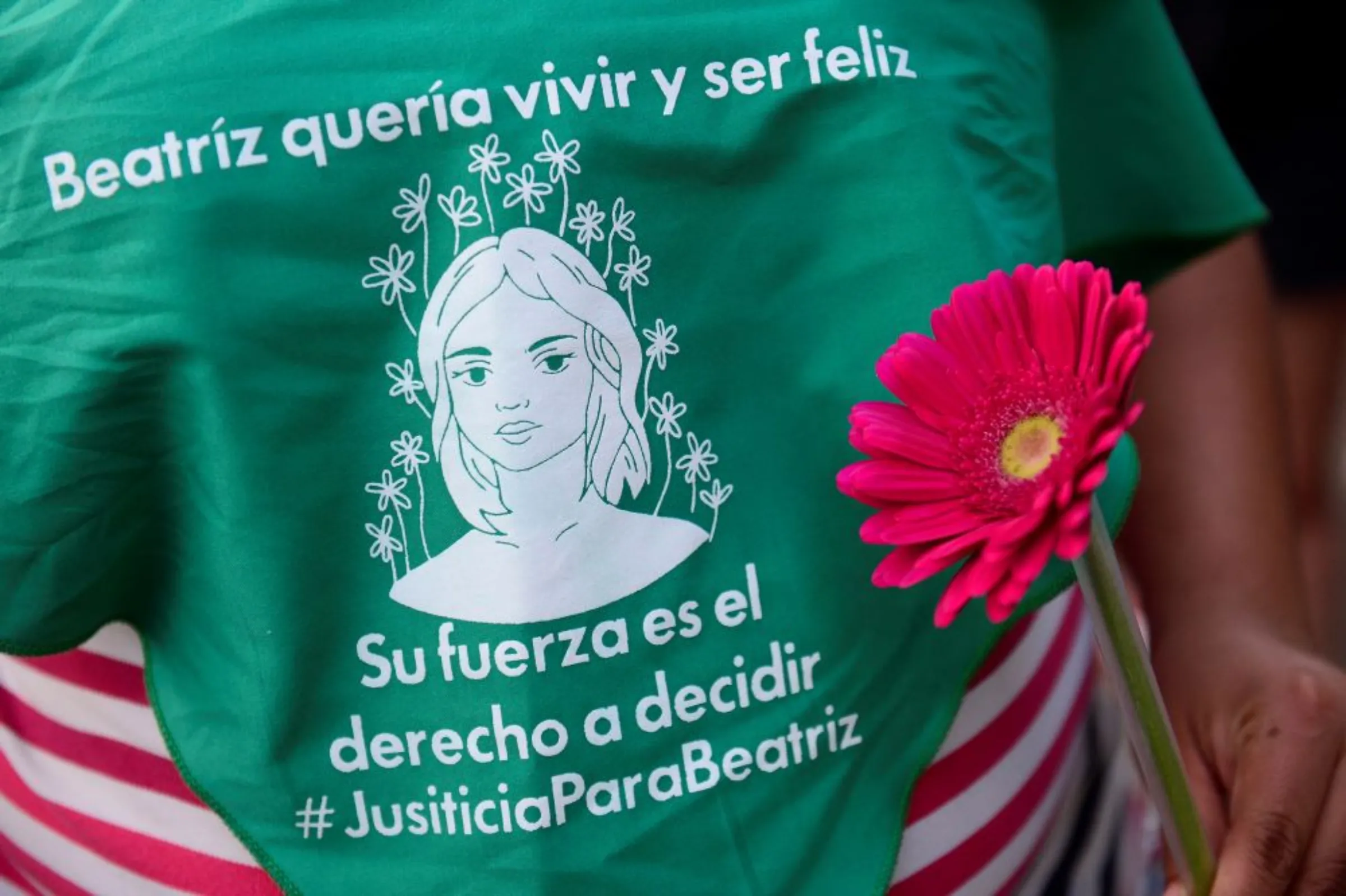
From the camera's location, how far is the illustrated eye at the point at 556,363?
558 mm

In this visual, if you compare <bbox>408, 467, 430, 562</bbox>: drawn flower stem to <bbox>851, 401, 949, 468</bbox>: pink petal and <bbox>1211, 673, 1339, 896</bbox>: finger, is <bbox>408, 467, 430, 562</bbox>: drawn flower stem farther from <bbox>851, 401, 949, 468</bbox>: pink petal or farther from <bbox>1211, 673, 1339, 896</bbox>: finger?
<bbox>1211, 673, 1339, 896</bbox>: finger

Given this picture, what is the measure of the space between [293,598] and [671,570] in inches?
6.4

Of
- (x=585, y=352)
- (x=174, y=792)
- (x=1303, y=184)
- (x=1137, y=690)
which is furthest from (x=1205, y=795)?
(x=1303, y=184)

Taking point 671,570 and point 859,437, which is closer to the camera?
point 859,437

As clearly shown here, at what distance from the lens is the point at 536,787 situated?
0.58 m

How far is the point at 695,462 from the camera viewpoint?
1.92ft

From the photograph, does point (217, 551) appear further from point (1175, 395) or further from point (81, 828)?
point (1175, 395)

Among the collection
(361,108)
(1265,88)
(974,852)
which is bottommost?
(974,852)

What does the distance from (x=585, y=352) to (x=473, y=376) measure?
5cm

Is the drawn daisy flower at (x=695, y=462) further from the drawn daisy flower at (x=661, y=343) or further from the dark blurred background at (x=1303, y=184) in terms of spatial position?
the dark blurred background at (x=1303, y=184)

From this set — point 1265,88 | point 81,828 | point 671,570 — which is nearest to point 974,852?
point 671,570

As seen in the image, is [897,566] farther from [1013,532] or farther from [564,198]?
[564,198]

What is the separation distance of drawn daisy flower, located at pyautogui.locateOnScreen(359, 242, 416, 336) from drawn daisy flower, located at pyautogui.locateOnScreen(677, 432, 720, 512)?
5.1 inches

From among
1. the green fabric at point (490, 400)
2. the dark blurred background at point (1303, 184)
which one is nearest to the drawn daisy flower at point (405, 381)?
the green fabric at point (490, 400)
